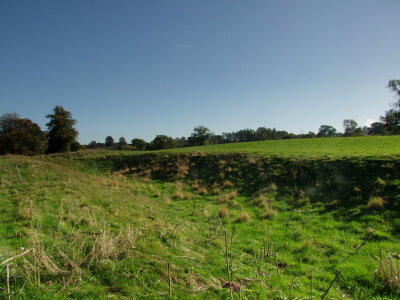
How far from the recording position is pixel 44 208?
970 cm

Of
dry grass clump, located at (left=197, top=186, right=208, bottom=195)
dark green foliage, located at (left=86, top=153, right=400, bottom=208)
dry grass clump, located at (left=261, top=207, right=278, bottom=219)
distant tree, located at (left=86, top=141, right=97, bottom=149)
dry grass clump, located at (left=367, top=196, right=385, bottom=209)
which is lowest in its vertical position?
dry grass clump, located at (left=261, top=207, right=278, bottom=219)

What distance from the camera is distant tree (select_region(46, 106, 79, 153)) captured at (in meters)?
59.3

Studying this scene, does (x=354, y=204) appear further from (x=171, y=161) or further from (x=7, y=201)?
(x=171, y=161)

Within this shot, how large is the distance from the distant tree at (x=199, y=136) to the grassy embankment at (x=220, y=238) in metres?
89.3

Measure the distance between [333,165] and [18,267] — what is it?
21.0 metres

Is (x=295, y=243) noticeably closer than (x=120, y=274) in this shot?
No

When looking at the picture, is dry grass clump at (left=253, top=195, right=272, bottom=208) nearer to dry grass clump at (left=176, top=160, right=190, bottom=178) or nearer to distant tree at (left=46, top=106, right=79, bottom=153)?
dry grass clump at (left=176, top=160, right=190, bottom=178)

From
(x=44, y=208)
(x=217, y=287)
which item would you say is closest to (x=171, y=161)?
(x=44, y=208)

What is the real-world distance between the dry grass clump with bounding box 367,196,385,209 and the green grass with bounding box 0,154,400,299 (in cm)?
31

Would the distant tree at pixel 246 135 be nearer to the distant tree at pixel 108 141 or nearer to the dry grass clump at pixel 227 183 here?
the distant tree at pixel 108 141

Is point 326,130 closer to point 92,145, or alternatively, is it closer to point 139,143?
point 139,143

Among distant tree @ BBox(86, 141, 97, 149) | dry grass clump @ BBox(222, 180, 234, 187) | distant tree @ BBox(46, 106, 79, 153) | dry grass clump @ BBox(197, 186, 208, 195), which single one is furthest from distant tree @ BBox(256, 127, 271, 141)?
dry grass clump @ BBox(197, 186, 208, 195)

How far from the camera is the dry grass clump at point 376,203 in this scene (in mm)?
11854

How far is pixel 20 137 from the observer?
60.9 meters
